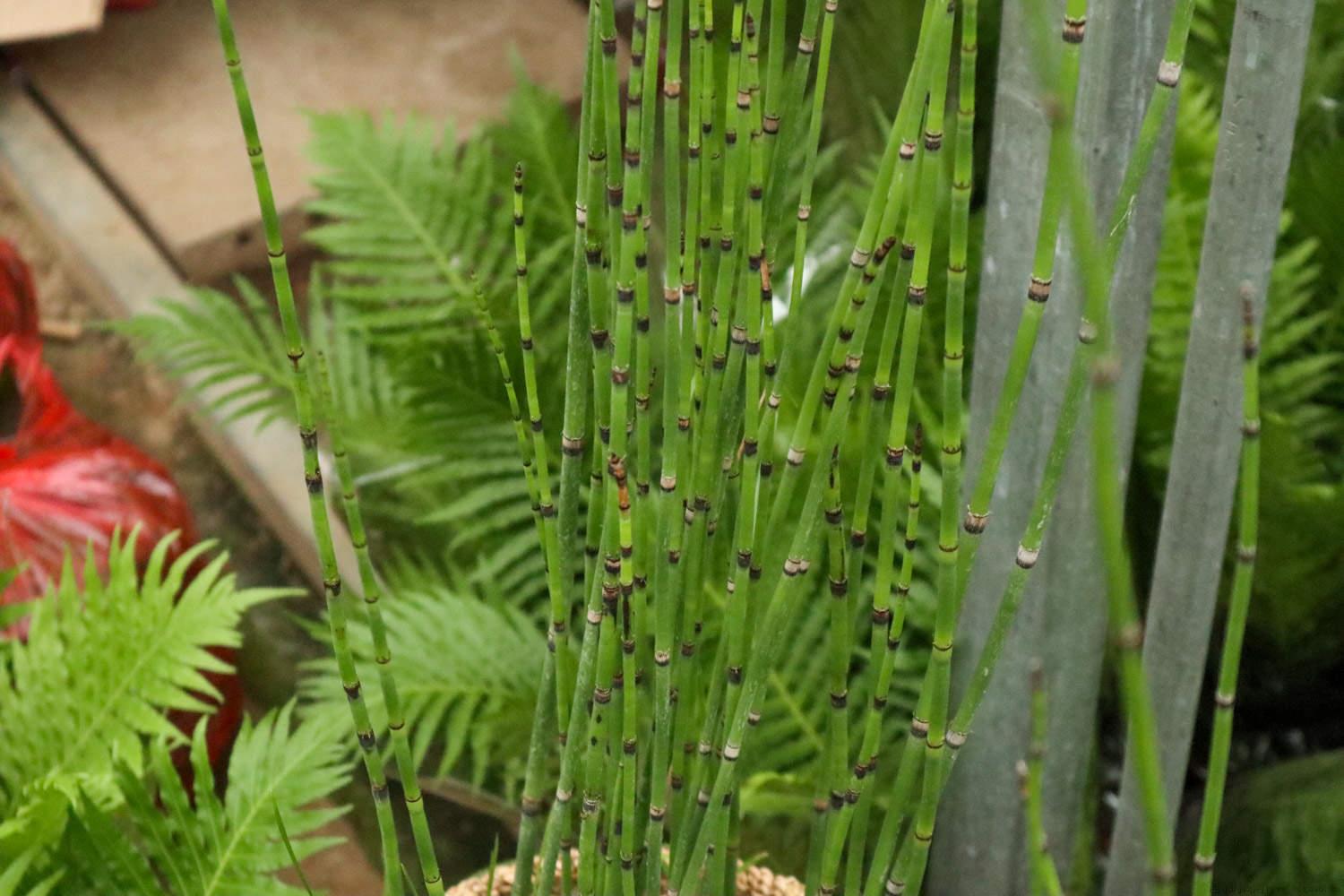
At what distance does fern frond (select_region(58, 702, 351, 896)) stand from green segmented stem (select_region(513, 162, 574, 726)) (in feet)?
0.94

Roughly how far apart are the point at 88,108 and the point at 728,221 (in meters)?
1.34

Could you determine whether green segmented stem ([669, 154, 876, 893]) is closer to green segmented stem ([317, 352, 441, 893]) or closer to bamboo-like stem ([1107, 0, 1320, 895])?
green segmented stem ([317, 352, 441, 893])

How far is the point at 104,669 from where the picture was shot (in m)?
0.94

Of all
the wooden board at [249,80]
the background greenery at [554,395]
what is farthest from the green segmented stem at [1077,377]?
the wooden board at [249,80]

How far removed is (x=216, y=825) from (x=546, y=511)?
1.33ft

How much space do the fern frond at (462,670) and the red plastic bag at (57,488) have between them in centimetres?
16

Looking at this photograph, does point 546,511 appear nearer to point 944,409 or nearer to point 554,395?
point 944,409

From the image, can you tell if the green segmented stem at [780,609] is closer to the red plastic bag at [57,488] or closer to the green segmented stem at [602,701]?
the green segmented stem at [602,701]

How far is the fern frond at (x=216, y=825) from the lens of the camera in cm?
81

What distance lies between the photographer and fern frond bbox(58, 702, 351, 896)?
0.81m

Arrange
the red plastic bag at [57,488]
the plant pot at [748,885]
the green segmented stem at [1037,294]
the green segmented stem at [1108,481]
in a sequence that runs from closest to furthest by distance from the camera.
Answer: the green segmented stem at [1108,481]
the green segmented stem at [1037,294]
the plant pot at [748,885]
the red plastic bag at [57,488]

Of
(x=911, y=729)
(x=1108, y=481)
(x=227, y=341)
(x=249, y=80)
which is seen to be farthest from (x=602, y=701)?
(x=249, y=80)

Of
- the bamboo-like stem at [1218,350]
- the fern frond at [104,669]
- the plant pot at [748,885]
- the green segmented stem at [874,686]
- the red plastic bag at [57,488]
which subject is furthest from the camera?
the red plastic bag at [57,488]

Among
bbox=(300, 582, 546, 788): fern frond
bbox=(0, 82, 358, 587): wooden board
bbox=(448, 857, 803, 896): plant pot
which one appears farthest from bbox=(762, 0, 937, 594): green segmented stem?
bbox=(0, 82, 358, 587): wooden board
